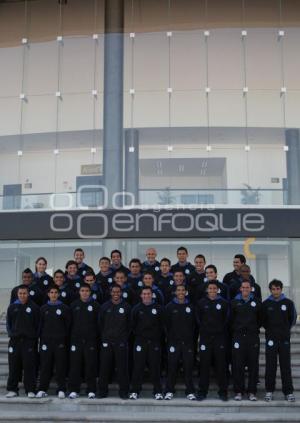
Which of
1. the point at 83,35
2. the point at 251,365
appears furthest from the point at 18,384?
the point at 83,35

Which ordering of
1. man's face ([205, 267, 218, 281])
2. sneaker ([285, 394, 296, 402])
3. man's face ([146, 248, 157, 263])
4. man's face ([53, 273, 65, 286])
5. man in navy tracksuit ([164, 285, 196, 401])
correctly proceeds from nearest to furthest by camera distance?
sneaker ([285, 394, 296, 402])
man in navy tracksuit ([164, 285, 196, 401])
man's face ([205, 267, 218, 281])
man's face ([53, 273, 65, 286])
man's face ([146, 248, 157, 263])

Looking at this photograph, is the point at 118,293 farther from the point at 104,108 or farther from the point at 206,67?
the point at 206,67

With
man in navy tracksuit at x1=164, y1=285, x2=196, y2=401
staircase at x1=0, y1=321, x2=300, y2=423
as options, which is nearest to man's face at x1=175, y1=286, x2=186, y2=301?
man in navy tracksuit at x1=164, y1=285, x2=196, y2=401

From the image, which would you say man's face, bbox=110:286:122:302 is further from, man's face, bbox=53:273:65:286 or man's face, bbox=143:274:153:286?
man's face, bbox=53:273:65:286

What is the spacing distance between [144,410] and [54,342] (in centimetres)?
168

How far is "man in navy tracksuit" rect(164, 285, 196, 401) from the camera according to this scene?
28.2 ft

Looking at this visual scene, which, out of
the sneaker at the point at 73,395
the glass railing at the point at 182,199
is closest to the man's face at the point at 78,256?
the sneaker at the point at 73,395

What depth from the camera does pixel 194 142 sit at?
15273 millimetres

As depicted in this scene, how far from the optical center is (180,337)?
28.8 ft

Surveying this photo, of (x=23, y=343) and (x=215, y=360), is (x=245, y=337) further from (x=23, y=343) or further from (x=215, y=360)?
(x=23, y=343)

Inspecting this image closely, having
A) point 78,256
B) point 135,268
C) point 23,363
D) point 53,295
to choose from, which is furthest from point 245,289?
point 23,363

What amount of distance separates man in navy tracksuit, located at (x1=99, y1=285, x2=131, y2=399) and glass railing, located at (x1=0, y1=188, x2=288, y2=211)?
5.70m

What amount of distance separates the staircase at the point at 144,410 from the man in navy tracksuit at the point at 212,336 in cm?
22

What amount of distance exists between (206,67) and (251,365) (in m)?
9.50
